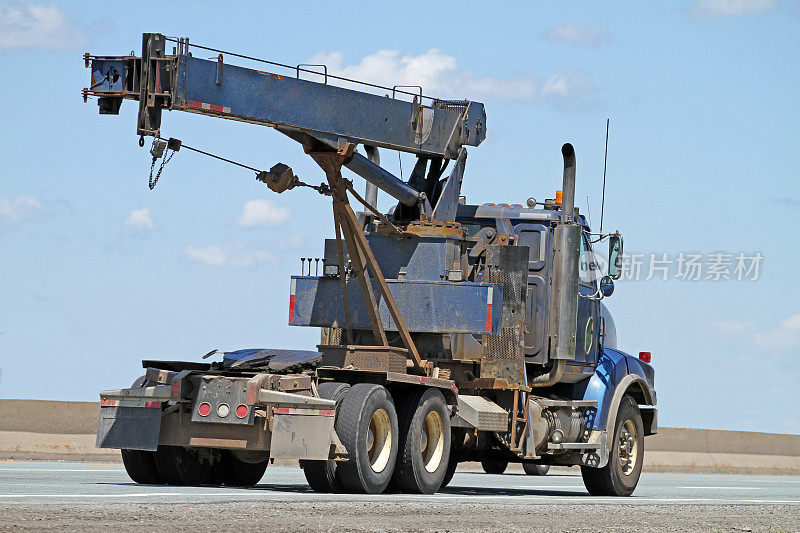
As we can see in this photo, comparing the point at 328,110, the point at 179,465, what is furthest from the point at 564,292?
the point at 179,465

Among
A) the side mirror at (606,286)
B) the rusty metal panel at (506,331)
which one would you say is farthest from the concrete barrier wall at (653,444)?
the side mirror at (606,286)

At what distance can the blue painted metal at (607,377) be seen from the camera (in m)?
17.6

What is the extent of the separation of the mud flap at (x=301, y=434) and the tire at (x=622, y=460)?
17.1 feet

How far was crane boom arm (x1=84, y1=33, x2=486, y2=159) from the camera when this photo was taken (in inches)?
531

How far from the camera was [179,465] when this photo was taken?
14.8 meters

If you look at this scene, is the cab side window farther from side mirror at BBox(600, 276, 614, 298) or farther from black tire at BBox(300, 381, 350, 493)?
black tire at BBox(300, 381, 350, 493)

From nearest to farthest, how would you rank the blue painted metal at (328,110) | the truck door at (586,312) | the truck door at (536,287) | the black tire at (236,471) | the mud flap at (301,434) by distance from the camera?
1. the mud flap at (301,434)
2. the blue painted metal at (328,110)
3. the black tire at (236,471)
4. the truck door at (536,287)
5. the truck door at (586,312)

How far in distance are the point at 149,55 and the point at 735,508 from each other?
7540 mm

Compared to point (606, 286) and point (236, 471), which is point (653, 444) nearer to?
point (606, 286)

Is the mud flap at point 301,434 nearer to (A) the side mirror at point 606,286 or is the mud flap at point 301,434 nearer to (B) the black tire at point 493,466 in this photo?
(B) the black tire at point 493,466

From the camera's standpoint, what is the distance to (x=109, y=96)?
13.5 m

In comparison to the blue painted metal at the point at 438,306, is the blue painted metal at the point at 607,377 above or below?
below

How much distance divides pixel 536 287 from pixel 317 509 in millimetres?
6432

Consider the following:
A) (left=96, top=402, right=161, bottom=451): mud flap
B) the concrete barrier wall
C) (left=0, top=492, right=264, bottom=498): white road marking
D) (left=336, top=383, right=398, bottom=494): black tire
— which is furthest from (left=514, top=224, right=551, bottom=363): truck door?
the concrete barrier wall
